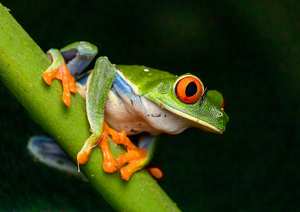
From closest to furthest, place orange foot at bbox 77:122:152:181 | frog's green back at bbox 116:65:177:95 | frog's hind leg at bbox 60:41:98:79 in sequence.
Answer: orange foot at bbox 77:122:152:181 < frog's green back at bbox 116:65:177:95 < frog's hind leg at bbox 60:41:98:79

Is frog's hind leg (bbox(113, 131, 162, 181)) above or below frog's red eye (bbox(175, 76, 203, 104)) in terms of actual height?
below

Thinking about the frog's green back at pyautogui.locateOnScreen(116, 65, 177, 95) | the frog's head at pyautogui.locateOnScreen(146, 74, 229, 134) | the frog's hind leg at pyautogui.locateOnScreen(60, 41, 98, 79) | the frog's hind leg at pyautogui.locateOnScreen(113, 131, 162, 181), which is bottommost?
the frog's hind leg at pyautogui.locateOnScreen(113, 131, 162, 181)

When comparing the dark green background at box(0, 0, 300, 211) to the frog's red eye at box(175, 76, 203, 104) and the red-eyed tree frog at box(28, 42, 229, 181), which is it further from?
the frog's red eye at box(175, 76, 203, 104)

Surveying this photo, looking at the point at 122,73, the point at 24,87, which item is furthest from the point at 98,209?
the point at 24,87

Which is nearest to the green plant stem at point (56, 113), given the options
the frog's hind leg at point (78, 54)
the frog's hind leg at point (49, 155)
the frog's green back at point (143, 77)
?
the frog's green back at point (143, 77)

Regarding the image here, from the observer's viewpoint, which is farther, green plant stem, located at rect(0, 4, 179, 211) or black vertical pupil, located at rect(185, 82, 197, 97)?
black vertical pupil, located at rect(185, 82, 197, 97)

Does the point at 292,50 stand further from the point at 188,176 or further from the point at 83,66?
the point at 83,66

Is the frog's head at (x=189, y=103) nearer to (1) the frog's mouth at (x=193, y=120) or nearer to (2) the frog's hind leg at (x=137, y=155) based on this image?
(1) the frog's mouth at (x=193, y=120)

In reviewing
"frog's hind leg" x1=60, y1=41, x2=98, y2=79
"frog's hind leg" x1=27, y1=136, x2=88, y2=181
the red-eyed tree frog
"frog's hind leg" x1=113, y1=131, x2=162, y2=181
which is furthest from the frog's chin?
"frog's hind leg" x1=27, y1=136, x2=88, y2=181
